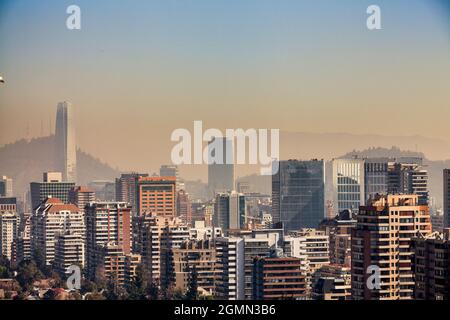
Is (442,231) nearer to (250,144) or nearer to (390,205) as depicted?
(390,205)

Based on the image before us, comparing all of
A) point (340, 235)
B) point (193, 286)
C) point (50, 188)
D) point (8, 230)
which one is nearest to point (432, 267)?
point (193, 286)

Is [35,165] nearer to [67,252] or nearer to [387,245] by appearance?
[67,252]

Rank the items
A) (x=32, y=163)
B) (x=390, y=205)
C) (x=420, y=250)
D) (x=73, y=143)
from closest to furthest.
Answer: (x=420, y=250), (x=390, y=205), (x=73, y=143), (x=32, y=163)

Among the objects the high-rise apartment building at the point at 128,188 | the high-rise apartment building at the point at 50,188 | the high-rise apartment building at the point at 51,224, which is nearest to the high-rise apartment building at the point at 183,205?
the high-rise apartment building at the point at 128,188

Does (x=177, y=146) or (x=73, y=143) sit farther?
(x=73, y=143)

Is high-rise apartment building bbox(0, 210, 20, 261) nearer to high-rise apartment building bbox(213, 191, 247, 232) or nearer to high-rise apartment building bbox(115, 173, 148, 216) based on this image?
high-rise apartment building bbox(115, 173, 148, 216)
